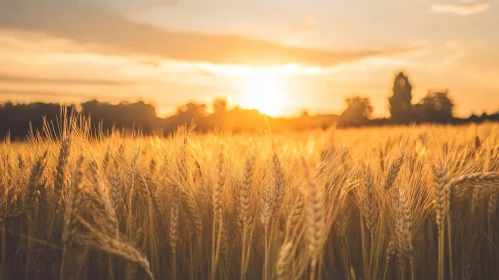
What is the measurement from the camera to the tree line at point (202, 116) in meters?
3.71

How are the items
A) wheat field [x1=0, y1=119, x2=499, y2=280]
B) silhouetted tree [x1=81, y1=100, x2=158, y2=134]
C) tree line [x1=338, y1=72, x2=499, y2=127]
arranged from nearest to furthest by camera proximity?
wheat field [x1=0, y1=119, x2=499, y2=280]
silhouetted tree [x1=81, y1=100, x2=158, y2=134]
tree line [x1=338, y1=72, x2=499, y2=127]

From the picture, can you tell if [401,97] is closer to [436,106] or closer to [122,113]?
[436,106]

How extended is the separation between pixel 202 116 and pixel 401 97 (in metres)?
32.3

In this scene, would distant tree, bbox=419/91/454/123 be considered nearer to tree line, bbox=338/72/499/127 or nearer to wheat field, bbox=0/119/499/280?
tree line, bbox=338/72/499/127

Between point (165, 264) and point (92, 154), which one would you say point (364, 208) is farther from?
point (92, 154)

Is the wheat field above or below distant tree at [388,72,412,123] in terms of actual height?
below

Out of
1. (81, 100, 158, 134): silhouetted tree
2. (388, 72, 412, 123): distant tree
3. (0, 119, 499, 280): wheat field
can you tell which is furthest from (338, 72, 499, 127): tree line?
(0, 119, 499, 280): wheat field

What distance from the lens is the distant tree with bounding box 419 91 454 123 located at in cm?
3828

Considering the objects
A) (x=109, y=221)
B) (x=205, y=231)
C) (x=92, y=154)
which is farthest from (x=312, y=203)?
(x=92, y=154)

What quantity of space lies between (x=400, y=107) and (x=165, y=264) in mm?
45890

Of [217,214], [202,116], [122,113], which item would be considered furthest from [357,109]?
[217,214]

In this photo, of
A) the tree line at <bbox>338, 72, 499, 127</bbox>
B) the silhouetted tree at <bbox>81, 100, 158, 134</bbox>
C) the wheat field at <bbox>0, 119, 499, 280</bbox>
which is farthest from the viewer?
the tree line at <bbox>338, 72, 499, 127</bbox>

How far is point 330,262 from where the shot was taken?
1.97 m

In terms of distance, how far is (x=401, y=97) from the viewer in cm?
4528
